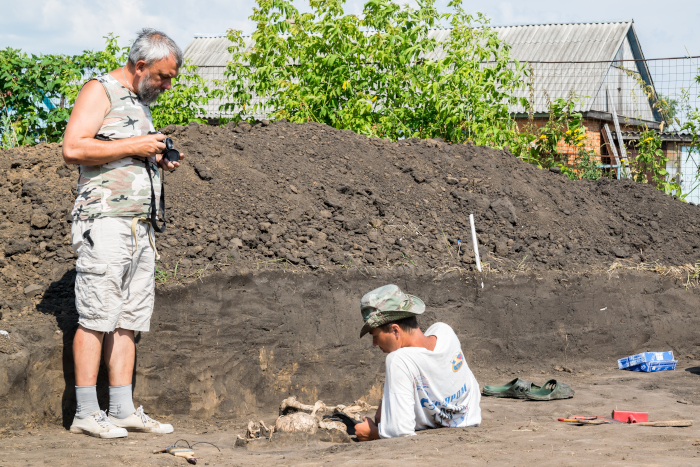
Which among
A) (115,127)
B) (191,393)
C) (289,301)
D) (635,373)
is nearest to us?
(115,127)

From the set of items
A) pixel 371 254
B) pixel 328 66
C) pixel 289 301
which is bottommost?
pixel 289 301

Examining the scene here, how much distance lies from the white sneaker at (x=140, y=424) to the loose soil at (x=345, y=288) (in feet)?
0.48

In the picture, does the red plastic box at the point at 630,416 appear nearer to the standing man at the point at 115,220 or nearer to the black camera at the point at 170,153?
the standing man at the point at 115,220

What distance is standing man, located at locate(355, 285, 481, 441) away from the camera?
3.06 meters

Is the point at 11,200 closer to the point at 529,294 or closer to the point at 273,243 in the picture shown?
the point at 273,243

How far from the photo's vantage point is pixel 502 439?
3.18 meters

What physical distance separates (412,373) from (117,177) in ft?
6.39

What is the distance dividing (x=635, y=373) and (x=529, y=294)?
47.0 inches

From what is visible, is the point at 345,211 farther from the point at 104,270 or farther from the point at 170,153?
the point at 104,270

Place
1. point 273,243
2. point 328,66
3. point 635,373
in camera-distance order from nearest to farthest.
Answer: point 273,243 < point 635,373 < point 328,66

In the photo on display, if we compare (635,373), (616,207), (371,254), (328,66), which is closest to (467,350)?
(371,254)

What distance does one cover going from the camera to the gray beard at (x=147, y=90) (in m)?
3.50

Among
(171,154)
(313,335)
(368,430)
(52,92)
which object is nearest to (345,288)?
(313,335)

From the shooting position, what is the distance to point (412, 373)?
305 centimetres
